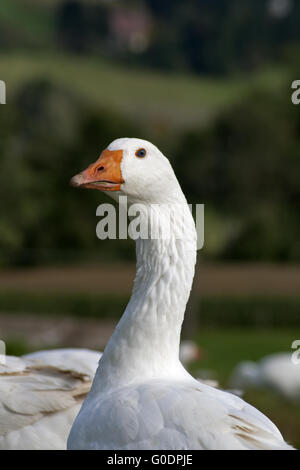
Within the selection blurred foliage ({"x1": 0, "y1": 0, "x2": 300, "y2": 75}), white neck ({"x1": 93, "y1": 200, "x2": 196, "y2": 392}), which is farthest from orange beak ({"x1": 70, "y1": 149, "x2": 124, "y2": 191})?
blurred foliage ({"x1": 0, "y1": 0, "x2": 300, "y2": 75})

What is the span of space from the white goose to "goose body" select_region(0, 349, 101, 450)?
694mm

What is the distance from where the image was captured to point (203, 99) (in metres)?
50.0

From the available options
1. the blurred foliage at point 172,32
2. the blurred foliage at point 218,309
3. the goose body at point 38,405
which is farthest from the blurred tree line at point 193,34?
the goose body at point 38,405

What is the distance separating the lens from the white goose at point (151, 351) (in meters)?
2.97

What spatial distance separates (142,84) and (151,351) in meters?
48.4

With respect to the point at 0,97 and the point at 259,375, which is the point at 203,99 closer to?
the point at 259,375

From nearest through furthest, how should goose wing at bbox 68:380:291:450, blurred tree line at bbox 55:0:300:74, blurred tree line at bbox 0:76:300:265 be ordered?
goose wing at bbox 68:380:291:450 → blurred tree line at bbox 0:76:300:265 → blurred tree line at bbox 55:0:300:74

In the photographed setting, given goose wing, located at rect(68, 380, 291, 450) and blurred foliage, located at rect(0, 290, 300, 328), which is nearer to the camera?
goose wing, located at rect(68, 380, 291, 450)

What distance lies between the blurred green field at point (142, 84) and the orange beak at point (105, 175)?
37158 millimetres

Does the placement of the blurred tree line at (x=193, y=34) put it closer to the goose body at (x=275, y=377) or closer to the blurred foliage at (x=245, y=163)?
the blurred foliage at (x=245, y=163)

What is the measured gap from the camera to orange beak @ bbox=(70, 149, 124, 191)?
3.23 metres

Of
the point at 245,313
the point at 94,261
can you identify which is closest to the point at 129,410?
the point at 245,313

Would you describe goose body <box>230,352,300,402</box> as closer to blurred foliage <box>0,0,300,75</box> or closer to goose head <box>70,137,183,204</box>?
goose head <box>70,137,183,204</box>
